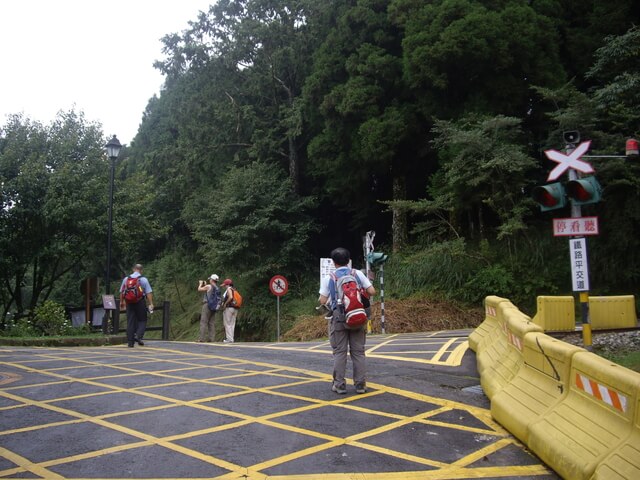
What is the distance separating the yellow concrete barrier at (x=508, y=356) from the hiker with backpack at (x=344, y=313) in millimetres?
1555

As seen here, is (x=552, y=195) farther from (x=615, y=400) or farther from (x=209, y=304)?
(x=209, y=304)

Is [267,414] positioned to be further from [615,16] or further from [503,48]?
[615,16]

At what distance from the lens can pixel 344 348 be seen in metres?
6.74

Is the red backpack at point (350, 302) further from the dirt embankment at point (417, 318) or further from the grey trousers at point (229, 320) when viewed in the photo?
the dirt embankment at point (417, 318)

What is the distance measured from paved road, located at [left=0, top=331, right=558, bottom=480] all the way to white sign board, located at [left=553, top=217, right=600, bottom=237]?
253 cm

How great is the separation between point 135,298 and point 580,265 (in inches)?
348

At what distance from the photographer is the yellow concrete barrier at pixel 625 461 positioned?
3340 millimetres

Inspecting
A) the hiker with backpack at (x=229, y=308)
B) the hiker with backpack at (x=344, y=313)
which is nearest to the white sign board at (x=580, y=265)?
the hiker with backpack at (x=344, y=313)

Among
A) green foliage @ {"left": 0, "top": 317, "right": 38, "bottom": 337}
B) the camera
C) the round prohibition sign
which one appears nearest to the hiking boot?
the camera

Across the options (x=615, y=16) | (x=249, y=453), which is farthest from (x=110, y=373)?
(x=615, y=16)

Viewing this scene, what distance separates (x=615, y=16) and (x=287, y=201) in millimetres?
15754

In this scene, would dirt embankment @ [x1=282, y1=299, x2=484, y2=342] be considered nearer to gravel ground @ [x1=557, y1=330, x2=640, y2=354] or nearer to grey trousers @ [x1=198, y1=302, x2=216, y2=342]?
grey trousers @ [x1=198, y1=302, x2=216, y2=342]

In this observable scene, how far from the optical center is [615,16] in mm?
20422

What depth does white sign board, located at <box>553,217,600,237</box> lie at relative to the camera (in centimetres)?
789
